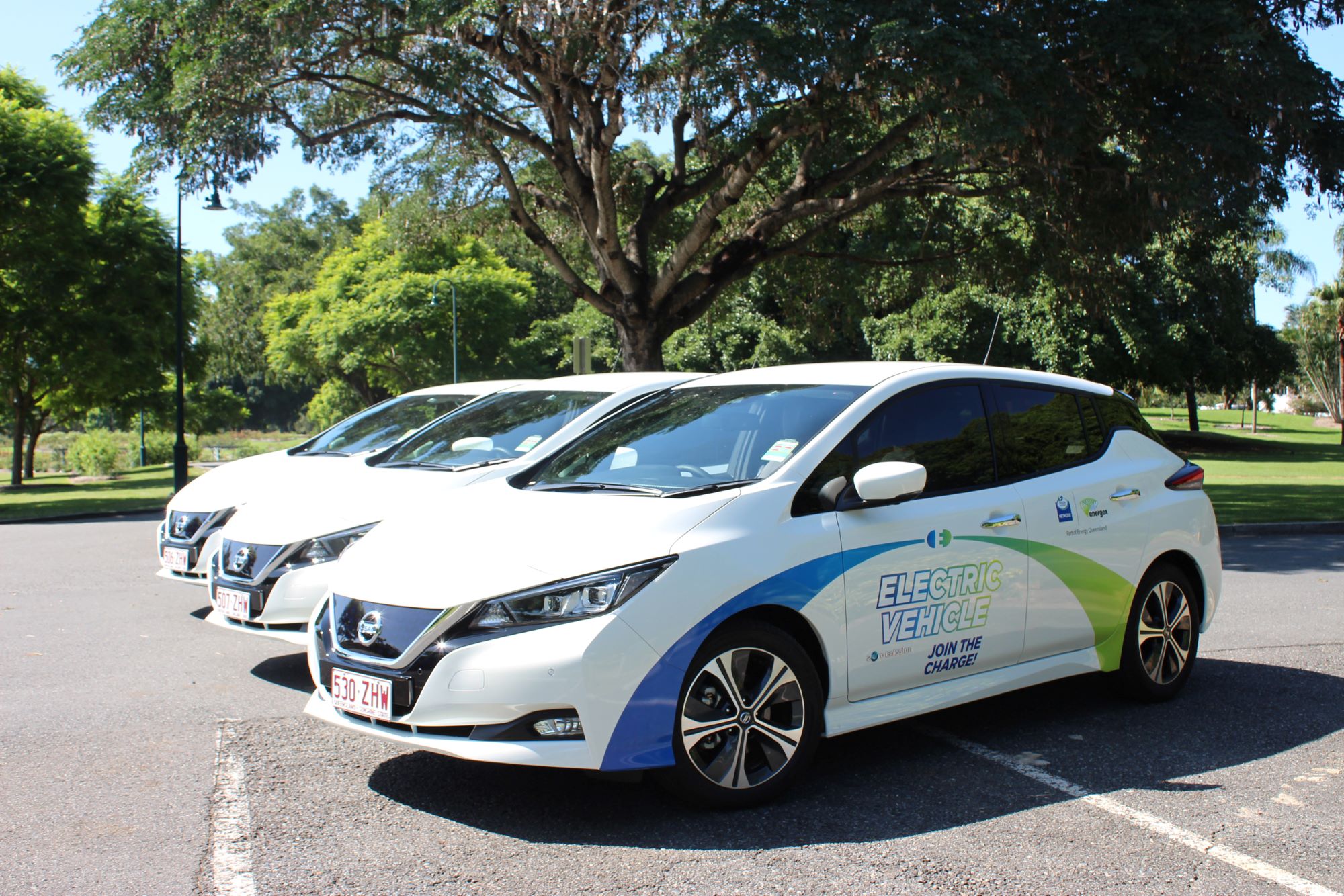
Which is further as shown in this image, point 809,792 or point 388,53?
point 388,53

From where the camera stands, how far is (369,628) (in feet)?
15.2

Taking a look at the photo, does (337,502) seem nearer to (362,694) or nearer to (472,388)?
(362,694)

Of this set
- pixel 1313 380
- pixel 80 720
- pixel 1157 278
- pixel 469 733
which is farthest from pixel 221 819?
pixel 1313 380

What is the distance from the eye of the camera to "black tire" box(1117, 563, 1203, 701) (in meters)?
6.17

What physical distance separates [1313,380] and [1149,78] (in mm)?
96631

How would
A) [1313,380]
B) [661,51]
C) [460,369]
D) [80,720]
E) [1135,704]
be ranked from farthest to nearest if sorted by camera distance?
1. [1313,380]
2. [460,369]
3. [661,51]
4. [1135,704]
5. [80,720]

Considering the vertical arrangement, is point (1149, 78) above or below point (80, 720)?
above

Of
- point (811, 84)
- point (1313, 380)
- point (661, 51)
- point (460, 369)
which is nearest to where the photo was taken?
point (811, 84)

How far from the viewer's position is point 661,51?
17250mm

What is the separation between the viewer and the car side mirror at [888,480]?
481 centimetres

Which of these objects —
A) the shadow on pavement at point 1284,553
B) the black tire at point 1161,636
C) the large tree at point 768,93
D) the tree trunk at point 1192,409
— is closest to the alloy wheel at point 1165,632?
A: the black tire at point 1161,636

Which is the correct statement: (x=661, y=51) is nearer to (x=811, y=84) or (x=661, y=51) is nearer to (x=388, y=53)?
(x=811, y=84)

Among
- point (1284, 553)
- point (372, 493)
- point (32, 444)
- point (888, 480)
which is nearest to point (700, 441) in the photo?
point (888, 480)

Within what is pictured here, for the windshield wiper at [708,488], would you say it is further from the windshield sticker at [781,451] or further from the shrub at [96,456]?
the shrub at [96,456]
